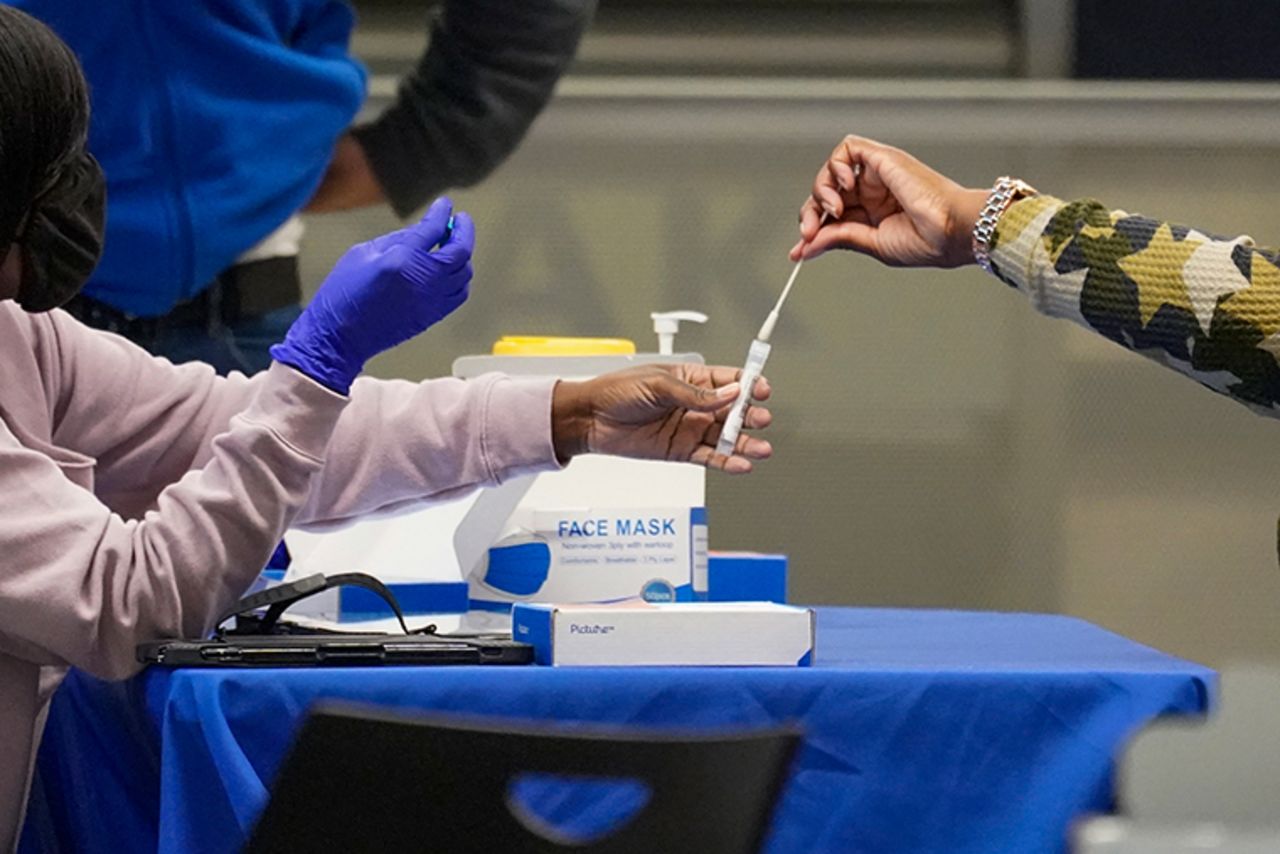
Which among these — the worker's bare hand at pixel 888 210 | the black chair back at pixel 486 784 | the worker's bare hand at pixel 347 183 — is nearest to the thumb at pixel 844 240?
the worker's bare hand at pixel 888 210

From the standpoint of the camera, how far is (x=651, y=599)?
1.42 meters

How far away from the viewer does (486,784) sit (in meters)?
0.85

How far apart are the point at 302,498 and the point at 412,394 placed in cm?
33

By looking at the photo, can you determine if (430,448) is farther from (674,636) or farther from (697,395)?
(674,636)

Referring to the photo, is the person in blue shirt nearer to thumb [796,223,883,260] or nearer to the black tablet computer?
thumb [796,223,883,260]

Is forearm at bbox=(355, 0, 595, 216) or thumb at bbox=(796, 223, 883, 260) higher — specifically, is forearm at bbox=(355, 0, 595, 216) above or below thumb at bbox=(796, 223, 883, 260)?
above

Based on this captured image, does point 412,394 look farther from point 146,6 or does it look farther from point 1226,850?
point 1226,850

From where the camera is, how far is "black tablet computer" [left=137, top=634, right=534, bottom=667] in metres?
1.13

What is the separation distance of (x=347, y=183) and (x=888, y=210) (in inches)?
56.4

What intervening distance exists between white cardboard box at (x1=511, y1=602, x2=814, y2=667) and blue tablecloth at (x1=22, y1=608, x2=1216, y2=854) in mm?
23

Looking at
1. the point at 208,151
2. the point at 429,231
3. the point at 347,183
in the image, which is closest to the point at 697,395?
the point at 429,231

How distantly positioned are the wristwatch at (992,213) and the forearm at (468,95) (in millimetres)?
1608

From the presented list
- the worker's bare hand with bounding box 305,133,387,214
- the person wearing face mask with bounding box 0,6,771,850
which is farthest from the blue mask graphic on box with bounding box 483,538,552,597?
the worker's bare hand with bounding box 305,133,387,214

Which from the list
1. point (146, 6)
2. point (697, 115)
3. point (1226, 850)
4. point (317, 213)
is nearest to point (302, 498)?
point (1226, 850)
